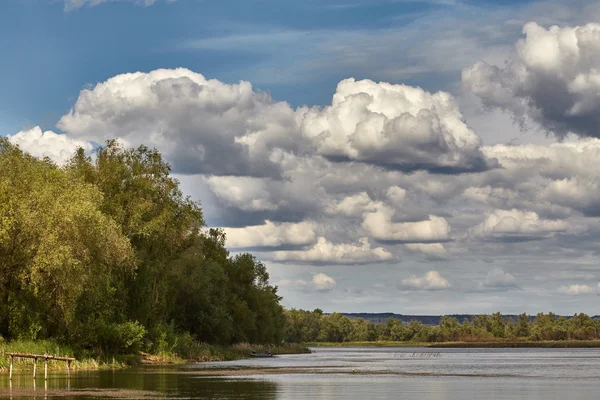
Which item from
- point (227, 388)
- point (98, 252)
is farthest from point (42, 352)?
point (227, 388)

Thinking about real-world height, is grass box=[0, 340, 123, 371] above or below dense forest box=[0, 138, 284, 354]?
below

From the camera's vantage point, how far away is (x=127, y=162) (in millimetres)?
90875

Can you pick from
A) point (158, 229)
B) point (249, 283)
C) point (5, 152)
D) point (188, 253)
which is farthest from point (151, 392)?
point (249, 283)

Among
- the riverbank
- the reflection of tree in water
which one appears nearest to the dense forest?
the riverbank

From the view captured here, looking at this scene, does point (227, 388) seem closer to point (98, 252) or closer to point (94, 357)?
point (98, 252)

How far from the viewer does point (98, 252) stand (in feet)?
237

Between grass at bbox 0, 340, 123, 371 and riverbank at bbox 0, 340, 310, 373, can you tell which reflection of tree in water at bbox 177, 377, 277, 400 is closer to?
grass at bbox 0, 340, 123, 371

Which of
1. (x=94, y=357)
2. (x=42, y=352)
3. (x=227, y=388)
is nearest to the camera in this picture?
(x=227, y=388)

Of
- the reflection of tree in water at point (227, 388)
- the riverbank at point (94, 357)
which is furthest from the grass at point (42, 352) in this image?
the reflection of tree in water at point (227, 388)

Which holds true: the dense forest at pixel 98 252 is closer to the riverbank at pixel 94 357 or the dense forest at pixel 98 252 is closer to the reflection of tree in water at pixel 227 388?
the riverbank at pixel 94 357

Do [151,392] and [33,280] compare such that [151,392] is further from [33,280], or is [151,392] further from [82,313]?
[82,313]

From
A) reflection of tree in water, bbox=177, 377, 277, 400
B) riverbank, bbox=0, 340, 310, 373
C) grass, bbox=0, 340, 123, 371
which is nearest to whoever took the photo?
reflection of tree in water, bbox=177, 377, 277, 400

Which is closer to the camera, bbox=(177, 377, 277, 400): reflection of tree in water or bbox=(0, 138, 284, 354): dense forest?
bbox=(177, 377, 277, 400): reflection of tree in water

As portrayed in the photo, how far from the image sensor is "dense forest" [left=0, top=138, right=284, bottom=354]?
225ft
